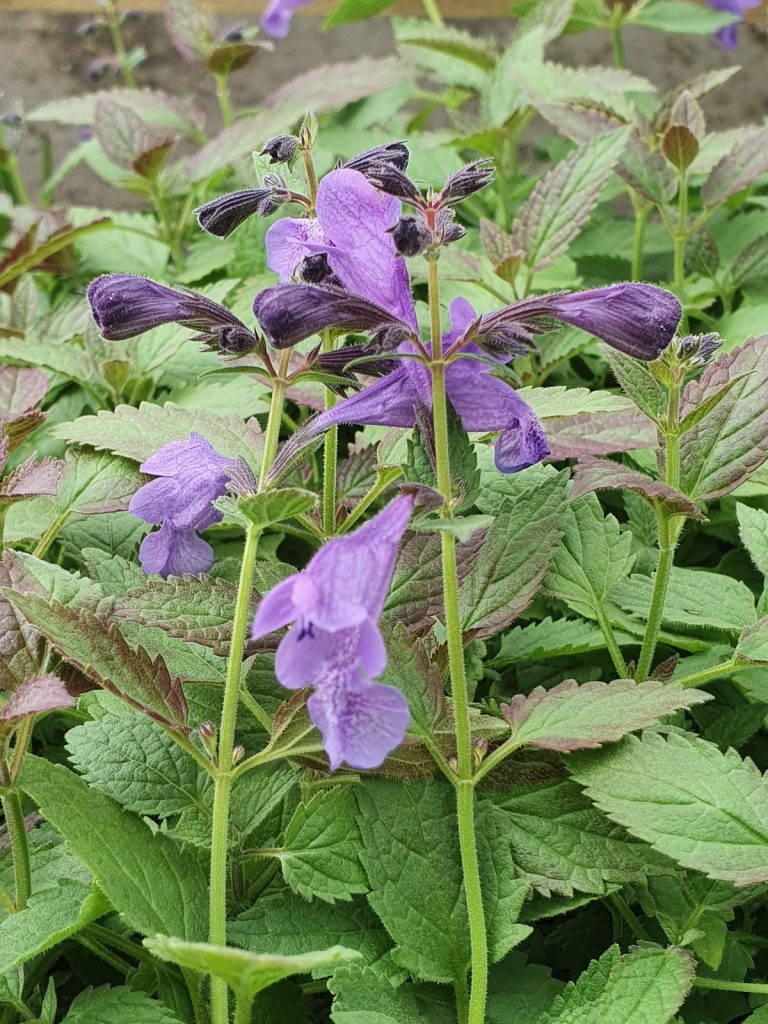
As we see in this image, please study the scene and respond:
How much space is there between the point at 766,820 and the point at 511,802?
0.56ft

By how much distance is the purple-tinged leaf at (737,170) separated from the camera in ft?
4.30

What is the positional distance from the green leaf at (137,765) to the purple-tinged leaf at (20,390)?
392 mm

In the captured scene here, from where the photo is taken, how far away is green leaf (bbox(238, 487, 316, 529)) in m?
0.63

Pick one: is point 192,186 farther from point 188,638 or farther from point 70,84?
point 70,84

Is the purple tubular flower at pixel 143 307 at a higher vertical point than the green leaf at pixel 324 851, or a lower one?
higher

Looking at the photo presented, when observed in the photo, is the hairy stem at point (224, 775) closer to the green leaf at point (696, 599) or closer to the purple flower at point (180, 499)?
the purple flower at point (180, 499)

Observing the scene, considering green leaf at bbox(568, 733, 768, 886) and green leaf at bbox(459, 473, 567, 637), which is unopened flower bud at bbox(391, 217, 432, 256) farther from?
green leaf at bbox(568, 733, 768, 886)

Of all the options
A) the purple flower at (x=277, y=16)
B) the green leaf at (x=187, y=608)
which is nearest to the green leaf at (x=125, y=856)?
the green leaf at (x=187, y=608)

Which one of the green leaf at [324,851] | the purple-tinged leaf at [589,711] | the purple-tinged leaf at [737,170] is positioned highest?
the purple-tinged leaf at [737,170]

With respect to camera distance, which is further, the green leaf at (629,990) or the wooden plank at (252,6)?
Result: the wooden plank at (252,6)

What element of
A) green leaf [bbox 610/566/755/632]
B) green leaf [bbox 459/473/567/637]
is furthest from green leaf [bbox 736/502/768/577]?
green leaf [bbox 459/473/567/637]

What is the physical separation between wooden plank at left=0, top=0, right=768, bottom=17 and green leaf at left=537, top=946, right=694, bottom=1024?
2.43 metres

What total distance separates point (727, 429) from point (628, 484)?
12 cm

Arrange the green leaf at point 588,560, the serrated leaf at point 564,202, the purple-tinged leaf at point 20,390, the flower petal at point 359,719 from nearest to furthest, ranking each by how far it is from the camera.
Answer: the flower petal at point 359,719 → the green leaf at point 588,560 → the purple-tinged leaf at point 20,390 → the serrated leaf at point 564,202
